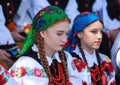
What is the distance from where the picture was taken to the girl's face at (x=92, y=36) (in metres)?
4.04

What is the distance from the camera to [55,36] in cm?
347

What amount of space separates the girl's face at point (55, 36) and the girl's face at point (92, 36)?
2.01 ft

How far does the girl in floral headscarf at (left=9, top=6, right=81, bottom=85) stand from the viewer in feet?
11.0

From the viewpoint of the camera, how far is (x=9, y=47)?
4301 mm

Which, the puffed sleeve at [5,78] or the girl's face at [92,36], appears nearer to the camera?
the puffed sleeve at [5,78]

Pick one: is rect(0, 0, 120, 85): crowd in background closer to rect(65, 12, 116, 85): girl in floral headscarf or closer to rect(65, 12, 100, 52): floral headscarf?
rect(65, 12, 116, 85): girl in floral headscarf

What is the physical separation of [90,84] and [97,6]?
6.69 ft

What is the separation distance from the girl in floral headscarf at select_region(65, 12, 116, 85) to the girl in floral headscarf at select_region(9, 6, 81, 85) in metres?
0.45

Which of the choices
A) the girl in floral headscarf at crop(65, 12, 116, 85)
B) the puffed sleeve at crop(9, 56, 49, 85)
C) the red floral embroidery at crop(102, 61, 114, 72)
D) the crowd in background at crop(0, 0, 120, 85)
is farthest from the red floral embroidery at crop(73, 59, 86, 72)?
the crowd in background at crop(0, 0, 120, 85)

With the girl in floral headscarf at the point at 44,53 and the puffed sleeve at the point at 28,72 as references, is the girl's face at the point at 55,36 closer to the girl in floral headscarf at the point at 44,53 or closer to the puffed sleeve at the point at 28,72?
the girl in floral headscarf at the point at 44,53

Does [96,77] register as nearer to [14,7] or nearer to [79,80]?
[79,80]

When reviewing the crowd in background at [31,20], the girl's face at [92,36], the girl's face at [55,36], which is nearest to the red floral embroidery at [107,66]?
the girl's face at [92,36]

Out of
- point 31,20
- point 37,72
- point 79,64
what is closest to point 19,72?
point 37,72

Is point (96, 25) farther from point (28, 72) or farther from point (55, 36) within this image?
point (28, 72)
